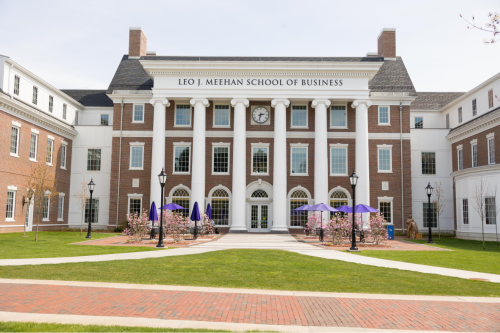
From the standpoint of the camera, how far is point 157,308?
9.23m

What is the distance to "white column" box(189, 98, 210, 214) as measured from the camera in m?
37.5

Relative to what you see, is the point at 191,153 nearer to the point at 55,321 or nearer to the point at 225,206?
the point at 225,206

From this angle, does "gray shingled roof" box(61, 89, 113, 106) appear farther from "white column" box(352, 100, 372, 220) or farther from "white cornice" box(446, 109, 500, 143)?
"white cornice" box(446, 109, 500, 143)

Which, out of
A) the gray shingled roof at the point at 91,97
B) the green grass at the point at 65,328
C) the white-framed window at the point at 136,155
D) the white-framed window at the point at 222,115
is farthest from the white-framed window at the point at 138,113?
the green grass at the point at 65,328

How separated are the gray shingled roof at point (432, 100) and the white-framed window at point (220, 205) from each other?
A: 899 inches

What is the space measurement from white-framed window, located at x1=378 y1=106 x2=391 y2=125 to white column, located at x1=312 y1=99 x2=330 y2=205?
5558 millimetres

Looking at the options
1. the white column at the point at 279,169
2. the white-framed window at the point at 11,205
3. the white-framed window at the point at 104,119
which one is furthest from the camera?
the white-framed window at the point at 104,119

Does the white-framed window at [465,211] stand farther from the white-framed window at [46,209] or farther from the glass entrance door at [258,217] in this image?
the white-framed window at [46,209]

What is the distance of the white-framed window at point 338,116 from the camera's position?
132 feet

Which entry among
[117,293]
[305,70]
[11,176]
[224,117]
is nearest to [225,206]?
[224,117]

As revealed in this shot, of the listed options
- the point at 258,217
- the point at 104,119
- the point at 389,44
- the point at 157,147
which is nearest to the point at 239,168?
the point at 258,217

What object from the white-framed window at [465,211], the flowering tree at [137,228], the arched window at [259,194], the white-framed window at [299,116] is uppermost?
the white-framed window at [299,116]

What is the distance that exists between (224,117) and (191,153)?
4674 mm

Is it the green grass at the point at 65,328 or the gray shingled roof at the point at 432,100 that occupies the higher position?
the gray shingled roof at the point at 432,100
